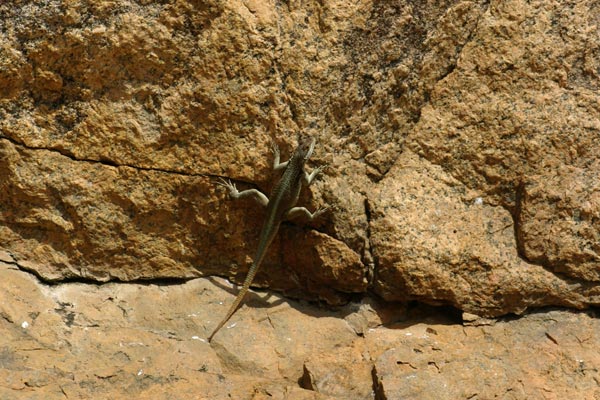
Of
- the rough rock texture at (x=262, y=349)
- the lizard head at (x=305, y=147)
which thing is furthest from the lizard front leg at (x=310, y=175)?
the rough rock texture at (x=262, y=349)

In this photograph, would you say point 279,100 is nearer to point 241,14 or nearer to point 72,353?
point 241,14

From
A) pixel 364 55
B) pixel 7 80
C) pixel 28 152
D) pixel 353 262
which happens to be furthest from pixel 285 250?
pixel 7 80

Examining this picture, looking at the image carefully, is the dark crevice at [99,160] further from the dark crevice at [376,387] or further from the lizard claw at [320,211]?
the dark crevice at [376,387]

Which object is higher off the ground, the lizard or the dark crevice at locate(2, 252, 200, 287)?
the lizard

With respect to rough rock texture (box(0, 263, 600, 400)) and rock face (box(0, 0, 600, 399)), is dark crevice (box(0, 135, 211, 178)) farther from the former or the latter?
rough rock texture (box(0, 263, 600, 400))

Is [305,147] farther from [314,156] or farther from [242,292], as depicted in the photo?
[242,292]

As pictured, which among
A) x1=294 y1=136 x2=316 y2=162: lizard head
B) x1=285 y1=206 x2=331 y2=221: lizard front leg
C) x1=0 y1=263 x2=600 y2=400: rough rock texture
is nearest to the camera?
x1=0 y1=263 x2=600 y2=400: rough rock texture

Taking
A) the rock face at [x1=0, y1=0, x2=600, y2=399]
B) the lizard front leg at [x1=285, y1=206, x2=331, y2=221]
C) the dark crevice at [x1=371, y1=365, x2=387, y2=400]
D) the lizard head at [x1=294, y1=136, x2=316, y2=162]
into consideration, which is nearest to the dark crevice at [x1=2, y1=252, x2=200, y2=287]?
the rock face at [x1=0, y1=0, x2=600, y2=399]
